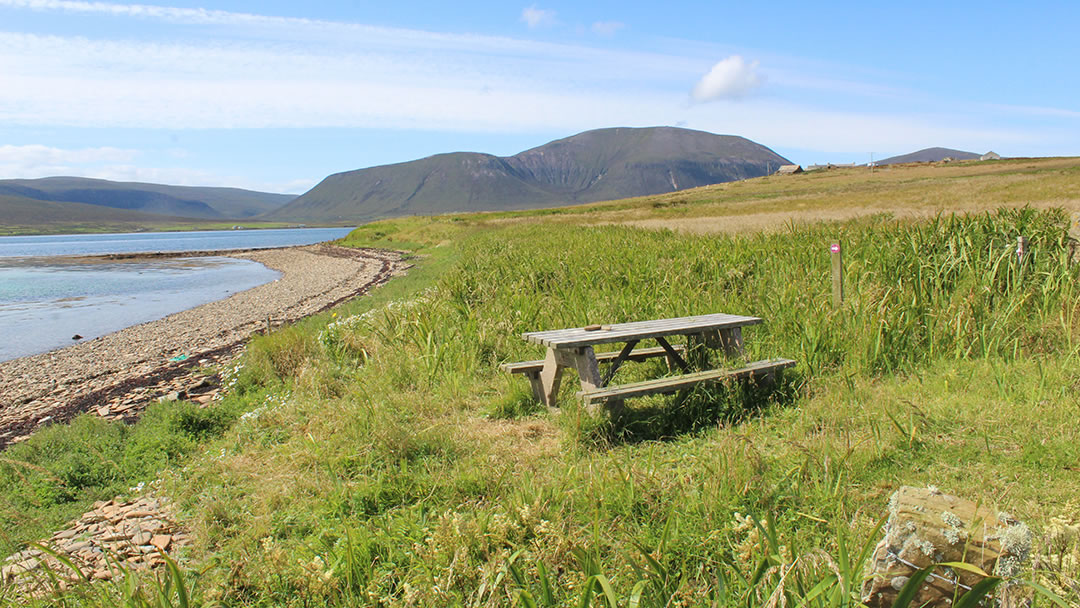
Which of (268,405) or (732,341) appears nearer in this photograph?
(732,341)

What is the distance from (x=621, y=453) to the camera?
160 inches

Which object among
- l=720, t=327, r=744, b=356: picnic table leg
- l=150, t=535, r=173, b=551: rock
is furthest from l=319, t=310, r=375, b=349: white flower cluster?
l=720, t=327, r=744, b=356: picnic table leg

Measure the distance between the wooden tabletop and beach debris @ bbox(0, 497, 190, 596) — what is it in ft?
8.58

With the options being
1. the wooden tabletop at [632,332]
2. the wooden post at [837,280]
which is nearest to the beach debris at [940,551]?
the wooden tabletop at [632,332]

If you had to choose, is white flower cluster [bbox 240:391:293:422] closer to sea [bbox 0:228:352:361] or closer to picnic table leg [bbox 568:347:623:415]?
picnic table leg [bbox 568:347:623:415]

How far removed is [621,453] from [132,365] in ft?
36.4

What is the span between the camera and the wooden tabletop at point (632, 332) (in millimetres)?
4691

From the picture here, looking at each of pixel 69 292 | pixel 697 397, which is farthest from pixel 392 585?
pixel 69 292

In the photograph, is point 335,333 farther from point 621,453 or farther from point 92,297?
point 92,297

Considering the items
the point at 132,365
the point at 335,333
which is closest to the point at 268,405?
the point at 335,333

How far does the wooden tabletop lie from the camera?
15.4 ft

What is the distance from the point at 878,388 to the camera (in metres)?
4.76

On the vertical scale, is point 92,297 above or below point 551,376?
below

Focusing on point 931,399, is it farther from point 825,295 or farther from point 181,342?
point 181,342
